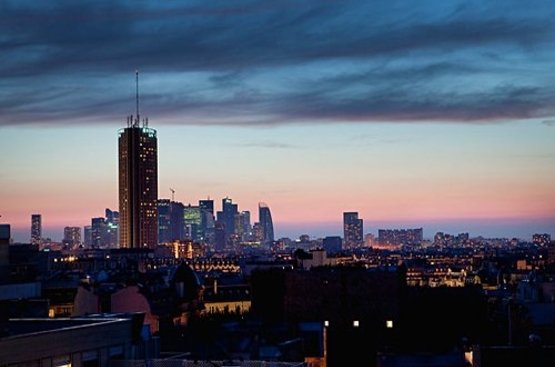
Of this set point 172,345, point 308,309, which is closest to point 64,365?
point 172,345

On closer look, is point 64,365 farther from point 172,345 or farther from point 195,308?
point 195,308

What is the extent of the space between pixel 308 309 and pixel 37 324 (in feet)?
122

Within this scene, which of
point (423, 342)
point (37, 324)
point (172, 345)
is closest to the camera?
point (37, 324)

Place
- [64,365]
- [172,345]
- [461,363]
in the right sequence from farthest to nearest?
[172,345]
[461,363]
[64,365]

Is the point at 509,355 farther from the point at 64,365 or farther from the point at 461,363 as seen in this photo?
the point at 64,365

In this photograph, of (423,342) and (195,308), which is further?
(195,308)

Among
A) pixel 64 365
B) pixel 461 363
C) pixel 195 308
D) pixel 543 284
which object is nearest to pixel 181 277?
pixel 195 308

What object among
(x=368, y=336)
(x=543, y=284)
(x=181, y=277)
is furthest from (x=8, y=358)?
(x=181, y=277)

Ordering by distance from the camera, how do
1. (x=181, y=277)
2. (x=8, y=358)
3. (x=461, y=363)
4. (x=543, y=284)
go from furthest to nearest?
(x=181, y=277)
(x=543, y=284)
(x=461, y=363)
(x=8, y=358)

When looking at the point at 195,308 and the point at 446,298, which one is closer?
the point at 446,298

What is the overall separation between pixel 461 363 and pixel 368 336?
22.5m

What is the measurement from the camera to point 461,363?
40594 mm

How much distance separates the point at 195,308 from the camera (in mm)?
97375

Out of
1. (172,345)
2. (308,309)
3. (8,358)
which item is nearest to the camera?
(8,358)
